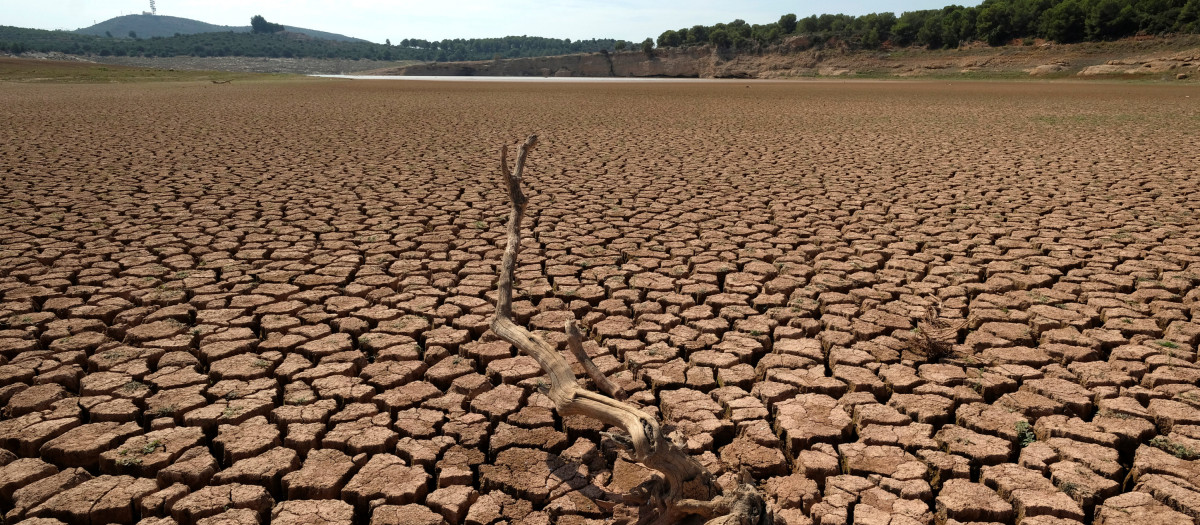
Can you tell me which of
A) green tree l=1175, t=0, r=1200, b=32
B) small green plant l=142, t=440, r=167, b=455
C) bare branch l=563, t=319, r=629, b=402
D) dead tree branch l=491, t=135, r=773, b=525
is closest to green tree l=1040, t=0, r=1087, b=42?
green tree l=1175, t=0, r=1200, b=32

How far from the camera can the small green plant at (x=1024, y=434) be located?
258 cm

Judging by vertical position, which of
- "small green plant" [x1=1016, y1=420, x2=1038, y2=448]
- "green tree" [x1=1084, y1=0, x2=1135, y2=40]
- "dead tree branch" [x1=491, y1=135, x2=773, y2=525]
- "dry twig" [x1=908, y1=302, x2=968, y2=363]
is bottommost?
"small green plant" [x1=1016, y1=420, x2=1038, y2=448]

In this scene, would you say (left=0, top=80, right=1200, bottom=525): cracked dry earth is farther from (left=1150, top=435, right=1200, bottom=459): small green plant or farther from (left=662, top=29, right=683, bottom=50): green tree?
(left=662, top=29, right=683, bottom=50): green tree

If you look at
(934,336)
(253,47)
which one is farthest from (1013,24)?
(253,47)

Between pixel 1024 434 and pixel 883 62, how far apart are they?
60.4m

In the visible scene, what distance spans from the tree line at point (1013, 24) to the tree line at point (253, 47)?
107 ft

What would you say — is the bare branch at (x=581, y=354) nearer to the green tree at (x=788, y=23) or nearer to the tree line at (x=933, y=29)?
the tree line at (x=933, y=29)

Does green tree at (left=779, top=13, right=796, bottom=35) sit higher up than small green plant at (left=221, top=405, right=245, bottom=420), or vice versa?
green tree at (left=779, top=13, right=796, bottom=35)

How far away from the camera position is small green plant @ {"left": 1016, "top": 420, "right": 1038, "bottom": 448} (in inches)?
102

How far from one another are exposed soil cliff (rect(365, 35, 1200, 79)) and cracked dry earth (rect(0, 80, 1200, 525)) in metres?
36.1

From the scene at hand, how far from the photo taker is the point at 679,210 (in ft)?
21.0

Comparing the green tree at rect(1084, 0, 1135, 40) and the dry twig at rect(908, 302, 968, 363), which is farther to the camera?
the green tree at rect(1084, 0, 1135, 40)

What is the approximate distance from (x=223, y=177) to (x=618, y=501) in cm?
686

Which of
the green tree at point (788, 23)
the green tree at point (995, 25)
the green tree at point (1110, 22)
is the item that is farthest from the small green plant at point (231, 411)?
the green tree at point (788, 23)
